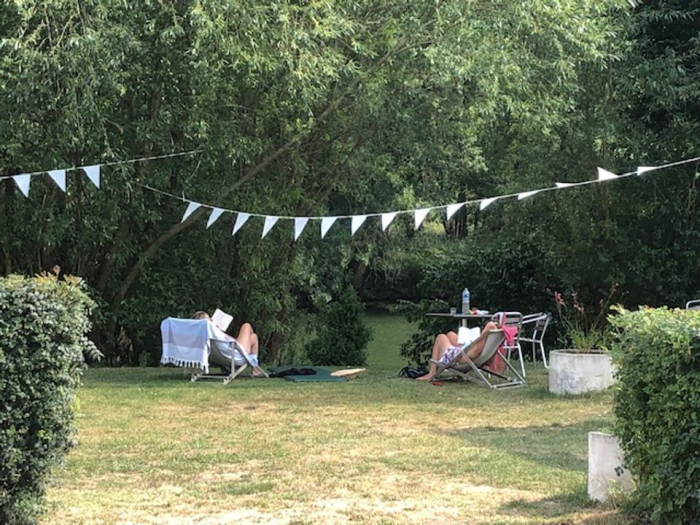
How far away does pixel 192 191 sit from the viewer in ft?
30.2

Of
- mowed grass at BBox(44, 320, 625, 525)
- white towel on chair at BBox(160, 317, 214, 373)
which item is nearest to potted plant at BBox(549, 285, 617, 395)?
mowed grass at BBox(44, 320, 625, 525)

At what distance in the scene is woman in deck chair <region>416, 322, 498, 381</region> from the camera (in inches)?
281

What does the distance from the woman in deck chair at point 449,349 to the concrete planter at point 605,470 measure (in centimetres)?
363

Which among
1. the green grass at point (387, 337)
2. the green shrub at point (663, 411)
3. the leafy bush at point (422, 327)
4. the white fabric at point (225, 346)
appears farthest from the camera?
the green grass at point (387, 337)

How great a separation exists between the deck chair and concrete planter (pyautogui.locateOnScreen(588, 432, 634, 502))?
11.9ft

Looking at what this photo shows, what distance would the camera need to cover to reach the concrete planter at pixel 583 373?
6430mm

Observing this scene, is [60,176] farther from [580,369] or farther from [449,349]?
[580,369]

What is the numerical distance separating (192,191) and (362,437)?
5076 mm

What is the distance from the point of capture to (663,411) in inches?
109

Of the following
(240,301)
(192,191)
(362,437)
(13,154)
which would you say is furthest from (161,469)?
(240,301)

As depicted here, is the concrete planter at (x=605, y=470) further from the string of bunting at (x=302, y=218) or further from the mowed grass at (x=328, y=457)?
the string of bunting at (x=302, y=218)

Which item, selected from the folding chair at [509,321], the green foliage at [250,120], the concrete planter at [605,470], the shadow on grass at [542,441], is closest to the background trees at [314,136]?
the green foliage at [250,120]

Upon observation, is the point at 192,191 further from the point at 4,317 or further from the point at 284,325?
the point at 4,317

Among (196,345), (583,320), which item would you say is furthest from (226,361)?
(583,320)
